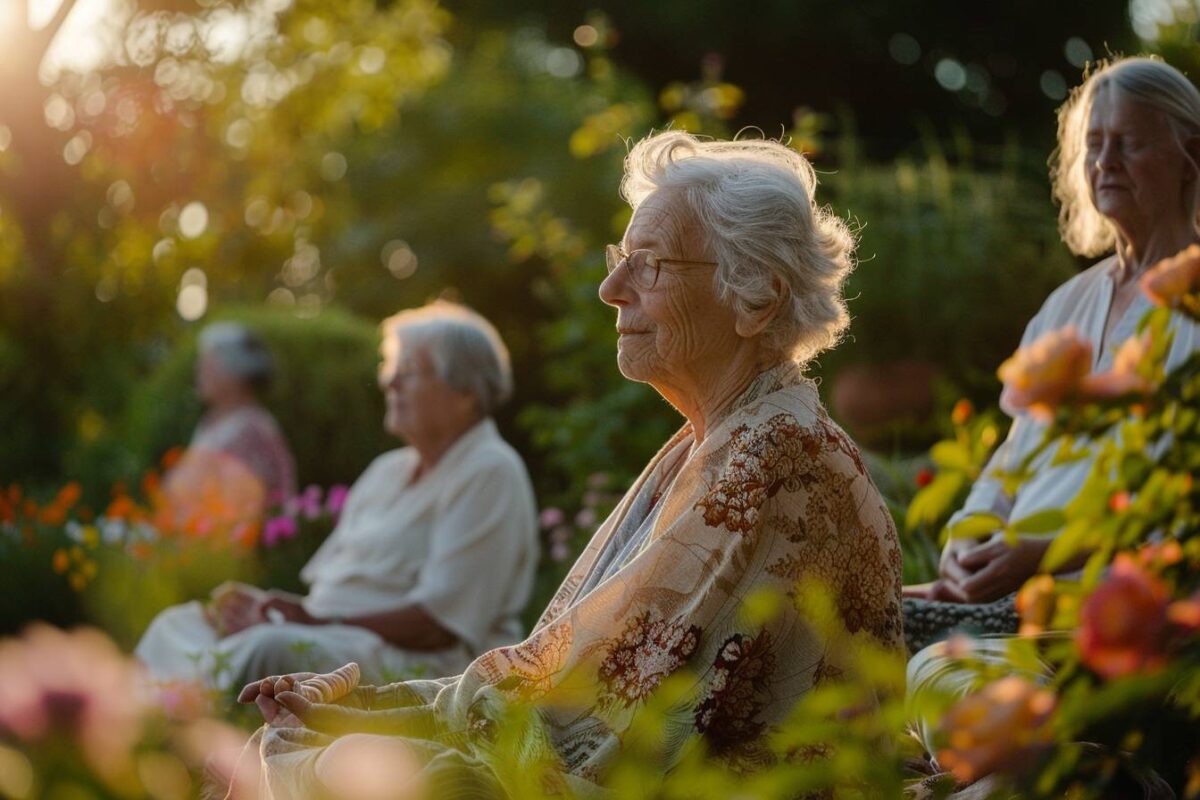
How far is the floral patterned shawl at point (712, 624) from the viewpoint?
8.36 ft

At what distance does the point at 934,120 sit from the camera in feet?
62.2

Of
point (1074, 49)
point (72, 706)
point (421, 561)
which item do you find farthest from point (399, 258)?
point (72, 706)

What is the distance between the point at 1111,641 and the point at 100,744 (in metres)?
0.98

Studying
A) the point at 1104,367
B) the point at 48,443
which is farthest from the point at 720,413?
the point at 48,443

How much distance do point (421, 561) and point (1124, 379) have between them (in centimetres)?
408

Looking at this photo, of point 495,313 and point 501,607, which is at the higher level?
point 501,607

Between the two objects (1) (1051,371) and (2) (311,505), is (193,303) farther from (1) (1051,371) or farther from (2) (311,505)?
(1) (1051,371)

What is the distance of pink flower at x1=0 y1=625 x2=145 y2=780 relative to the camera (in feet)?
5.10

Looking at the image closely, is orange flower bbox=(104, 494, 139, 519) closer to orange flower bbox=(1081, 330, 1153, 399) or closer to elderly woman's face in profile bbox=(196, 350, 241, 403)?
elderly woman's face in profile bbox=(196, 350, 241, 403)

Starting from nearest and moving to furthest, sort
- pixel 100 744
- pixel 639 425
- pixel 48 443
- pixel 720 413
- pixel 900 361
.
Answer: pixel 100 744 < pixel 720 413 < pixel 639 425 < pixel 900 361 < pixel 48 443

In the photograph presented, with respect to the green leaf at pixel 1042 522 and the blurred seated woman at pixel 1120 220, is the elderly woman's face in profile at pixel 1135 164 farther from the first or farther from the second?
the green leaf at pixel 1042 522

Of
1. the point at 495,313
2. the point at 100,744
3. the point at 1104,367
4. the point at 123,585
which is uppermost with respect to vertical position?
the point at 100,744

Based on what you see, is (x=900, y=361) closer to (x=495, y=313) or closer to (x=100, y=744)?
(x=100, y=744)

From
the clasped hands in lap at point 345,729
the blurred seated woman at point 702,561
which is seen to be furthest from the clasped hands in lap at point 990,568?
the clasped hands in lap at point 345,729
